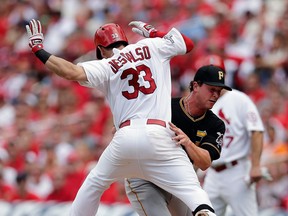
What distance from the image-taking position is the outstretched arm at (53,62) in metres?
6.62

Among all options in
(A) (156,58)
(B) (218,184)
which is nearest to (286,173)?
(B) (218,184)

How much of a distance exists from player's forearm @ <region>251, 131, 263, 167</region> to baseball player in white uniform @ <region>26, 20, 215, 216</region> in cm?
215

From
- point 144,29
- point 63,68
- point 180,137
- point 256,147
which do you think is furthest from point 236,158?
point 63,68

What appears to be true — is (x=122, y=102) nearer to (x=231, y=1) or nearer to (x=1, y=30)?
(x=231, y=1)

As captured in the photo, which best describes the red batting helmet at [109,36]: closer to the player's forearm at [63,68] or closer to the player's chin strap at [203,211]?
the player's forearm at [63,68]

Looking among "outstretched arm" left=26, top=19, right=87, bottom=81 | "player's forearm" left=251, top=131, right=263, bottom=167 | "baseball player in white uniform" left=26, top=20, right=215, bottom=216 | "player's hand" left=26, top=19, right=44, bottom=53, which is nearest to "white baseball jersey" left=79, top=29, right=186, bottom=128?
"baseball player in white uniform" left=26, top=20, right=215, bottom=216

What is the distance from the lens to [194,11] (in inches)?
601

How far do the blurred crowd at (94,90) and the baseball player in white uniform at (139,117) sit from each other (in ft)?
13.6

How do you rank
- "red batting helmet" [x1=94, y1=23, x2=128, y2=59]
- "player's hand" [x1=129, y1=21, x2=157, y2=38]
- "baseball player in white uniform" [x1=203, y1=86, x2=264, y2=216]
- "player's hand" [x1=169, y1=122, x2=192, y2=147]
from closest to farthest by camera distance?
1. "player's hand" [x1=169, y1=122, x2=192, y2=147]
2. "red batting helmet" [x1=94, y1=23, x2=128, y2=59]
3. "player's hand" [x1=129, y1=21, x2=157, y2=38]
4. "baseball player in white uniform" [x1=203, y1=86, x2=264, y2=216]

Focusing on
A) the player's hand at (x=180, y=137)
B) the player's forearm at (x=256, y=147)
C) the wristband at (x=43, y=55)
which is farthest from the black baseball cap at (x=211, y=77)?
the player's forearm at (x=256, y=147)

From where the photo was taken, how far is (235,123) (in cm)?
919

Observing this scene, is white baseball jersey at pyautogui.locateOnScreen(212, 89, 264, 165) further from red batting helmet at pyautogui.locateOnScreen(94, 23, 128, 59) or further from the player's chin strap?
the player's chin strap

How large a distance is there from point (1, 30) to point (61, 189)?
7630 mm

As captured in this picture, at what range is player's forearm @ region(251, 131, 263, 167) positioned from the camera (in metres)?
8.95
